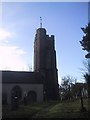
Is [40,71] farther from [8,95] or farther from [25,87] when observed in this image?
[8,95]

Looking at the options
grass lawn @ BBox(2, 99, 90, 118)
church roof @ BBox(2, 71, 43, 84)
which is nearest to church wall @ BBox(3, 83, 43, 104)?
church roof @ BBox(2, 71, 43, 84)

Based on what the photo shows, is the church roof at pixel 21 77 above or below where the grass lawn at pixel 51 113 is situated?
above

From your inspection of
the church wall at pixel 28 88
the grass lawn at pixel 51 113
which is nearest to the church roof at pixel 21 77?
the church wall at pixel 28 88

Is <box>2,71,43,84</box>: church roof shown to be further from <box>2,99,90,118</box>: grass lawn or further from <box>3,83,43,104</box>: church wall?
<box>2,99,90,118</box>: grass lawn

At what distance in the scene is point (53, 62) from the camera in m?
67.2

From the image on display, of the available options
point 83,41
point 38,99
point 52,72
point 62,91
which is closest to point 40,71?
point 52,72

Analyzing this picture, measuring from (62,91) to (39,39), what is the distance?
24.8 metres

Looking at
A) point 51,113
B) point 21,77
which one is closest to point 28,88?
point 21,77

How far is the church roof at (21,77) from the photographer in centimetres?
6478

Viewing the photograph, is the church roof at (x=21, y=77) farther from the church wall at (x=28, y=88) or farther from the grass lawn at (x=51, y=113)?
the grass lawn at (x=51, y=113)

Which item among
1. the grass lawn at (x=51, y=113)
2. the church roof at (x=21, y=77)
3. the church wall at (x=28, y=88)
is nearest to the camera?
the grass lawn at (x=51, y=113)

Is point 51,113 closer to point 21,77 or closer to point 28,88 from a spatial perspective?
point 28,88

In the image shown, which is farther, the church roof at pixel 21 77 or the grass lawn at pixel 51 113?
the church roof at pixel 21 77

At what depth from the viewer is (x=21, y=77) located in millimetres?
66375
